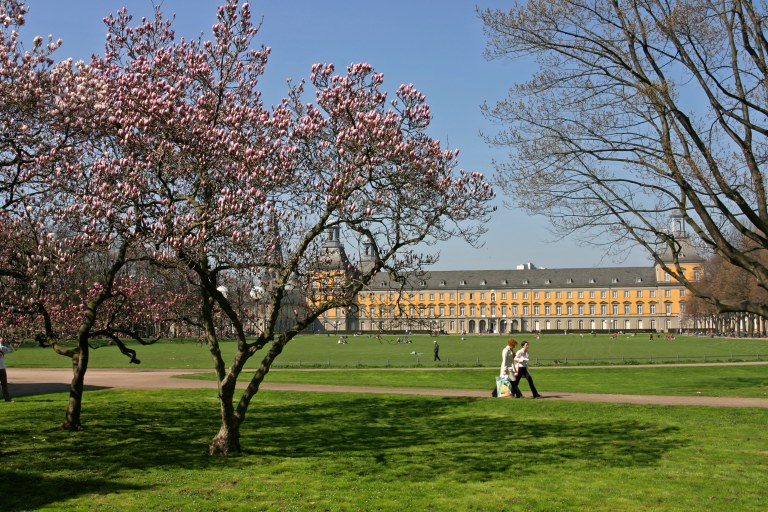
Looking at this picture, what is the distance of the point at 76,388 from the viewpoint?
588 inches

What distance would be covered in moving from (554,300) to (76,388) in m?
155

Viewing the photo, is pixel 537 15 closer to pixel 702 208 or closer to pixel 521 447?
pixel 702 208

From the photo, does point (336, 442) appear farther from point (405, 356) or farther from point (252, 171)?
point (405, 356)

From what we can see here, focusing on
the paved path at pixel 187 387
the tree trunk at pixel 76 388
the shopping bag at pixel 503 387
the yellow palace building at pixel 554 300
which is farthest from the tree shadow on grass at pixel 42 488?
the yellow palace building at pixel 554 300

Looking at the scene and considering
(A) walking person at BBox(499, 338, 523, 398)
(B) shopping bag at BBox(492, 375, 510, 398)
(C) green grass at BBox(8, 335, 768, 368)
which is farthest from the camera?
(C) green grass at BBox(8, 335, 768, 368)

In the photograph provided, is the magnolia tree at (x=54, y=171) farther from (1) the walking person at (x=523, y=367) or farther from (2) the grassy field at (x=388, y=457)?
(1) the walking person at (x=523, y=367)

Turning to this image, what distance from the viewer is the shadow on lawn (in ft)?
37.7

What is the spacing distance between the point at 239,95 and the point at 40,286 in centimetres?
501

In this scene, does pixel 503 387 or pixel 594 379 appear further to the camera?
pixel 594 379

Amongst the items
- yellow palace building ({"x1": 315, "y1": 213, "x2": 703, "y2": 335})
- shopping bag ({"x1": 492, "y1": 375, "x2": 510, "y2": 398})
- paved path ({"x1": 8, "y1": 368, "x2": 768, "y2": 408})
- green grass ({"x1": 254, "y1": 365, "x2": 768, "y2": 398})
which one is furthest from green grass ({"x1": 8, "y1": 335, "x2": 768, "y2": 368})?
yellow palace building ({"x1": 315, "y1": 213, "x2": 703, "y2": 335})

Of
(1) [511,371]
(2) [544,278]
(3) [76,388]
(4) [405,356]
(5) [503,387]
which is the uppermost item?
(2) [544,278]

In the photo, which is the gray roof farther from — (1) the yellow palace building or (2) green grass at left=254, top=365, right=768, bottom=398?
(2) green grass at left=254, top=365, right=768, bottom=398

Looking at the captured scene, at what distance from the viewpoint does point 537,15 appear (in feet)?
59.3

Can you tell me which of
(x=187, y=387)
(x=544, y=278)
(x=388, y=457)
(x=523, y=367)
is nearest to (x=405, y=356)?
(x=187, y=387)
